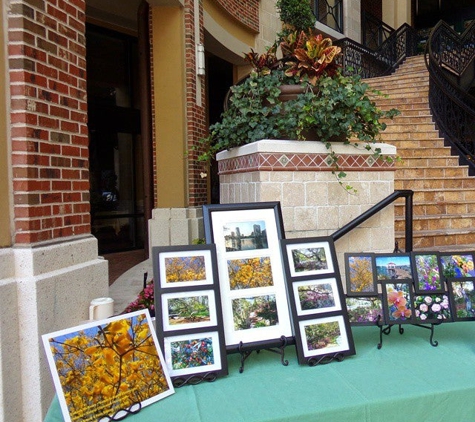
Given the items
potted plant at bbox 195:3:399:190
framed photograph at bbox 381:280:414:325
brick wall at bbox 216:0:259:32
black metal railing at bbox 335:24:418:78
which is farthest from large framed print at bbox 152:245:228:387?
black metal railing at bbox 335:24:418:78

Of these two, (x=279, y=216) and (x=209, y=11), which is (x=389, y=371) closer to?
(x=279, y=216)

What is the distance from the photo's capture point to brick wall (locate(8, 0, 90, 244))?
2225 mm

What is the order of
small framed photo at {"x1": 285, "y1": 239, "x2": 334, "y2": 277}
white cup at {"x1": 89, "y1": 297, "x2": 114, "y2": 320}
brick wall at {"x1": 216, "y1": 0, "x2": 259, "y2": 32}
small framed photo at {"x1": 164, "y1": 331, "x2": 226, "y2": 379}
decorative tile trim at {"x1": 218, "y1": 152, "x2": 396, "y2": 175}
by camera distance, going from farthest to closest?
brick wall at {"x1": 216, "y1": 0, "x2": 259, "y2": 32} → decorative tile trim at {"x1": 218, "y1": 152, "x2": 396, "y2": 175} → white cup at {"x1": 89, "y1": 297, "x2": 114, "y2": 320} → small framed photo at {"x1": 285, "y1": 239, "x2": 334, "y2": 277} → small framed photo at {"x1": 164, "y1": 331, "x2": 226, "y2": 379}

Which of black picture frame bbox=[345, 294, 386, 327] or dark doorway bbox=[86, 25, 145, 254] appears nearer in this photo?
black picture frame bbox=[345, 294, 386, 327]

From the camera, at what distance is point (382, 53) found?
44.9 ft

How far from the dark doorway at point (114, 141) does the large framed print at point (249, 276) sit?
6.50 meters

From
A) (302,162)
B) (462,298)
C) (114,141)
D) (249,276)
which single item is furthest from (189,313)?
(114,141)

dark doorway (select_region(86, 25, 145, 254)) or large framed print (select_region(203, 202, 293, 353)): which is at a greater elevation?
dark doorway (select_region(86, 25, 145, 254))

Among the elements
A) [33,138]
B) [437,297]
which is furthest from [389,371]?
[33,138]

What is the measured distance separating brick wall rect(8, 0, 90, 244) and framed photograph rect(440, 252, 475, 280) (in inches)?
81.3

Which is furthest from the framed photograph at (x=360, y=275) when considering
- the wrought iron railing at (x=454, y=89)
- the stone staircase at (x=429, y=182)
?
the wrought iron railing at (x=454, y=89)

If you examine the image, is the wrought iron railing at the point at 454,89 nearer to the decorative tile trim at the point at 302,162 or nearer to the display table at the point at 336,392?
the decorative tile trim at the point at 302,162

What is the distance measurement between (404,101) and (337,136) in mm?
5620

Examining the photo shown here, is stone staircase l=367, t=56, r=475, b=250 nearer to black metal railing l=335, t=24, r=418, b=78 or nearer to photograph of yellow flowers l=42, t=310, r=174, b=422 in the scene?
photograph of yellow flowers l=42, t=310, r=174, b=422
